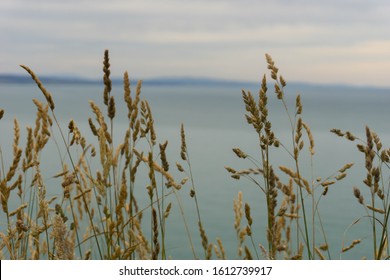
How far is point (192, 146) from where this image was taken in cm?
2133

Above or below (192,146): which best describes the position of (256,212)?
below

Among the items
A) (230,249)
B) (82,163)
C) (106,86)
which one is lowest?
(230,249)

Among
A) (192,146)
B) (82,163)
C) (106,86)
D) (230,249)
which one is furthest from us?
(192,146)

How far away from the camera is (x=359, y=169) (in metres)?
13.6

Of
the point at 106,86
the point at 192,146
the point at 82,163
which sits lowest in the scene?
the point at 82,163

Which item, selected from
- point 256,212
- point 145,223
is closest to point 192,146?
point 256,212

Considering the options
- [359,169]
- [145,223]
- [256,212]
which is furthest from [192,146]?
[145,223]

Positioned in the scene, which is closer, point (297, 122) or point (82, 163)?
point (297, 122)
